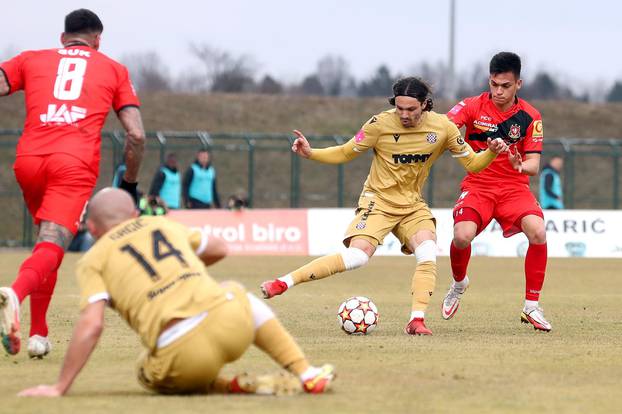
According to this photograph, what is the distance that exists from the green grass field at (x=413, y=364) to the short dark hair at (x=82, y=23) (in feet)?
6.96

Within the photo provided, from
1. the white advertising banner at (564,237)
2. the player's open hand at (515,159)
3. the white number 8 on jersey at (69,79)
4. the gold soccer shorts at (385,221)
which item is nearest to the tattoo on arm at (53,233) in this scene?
the white number 8 on jersey at (69,79)

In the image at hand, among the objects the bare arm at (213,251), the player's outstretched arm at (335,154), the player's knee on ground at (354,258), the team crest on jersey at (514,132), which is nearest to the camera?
the bare arm at (213,251)

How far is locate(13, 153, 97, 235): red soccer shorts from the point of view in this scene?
7402 millimetres

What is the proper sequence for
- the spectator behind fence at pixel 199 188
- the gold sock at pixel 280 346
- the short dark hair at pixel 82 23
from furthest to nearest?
1. the spectator behind fence at pixel 199 188
2. the short dark hair at pixel 82 23
3. the gold sock at pixel 280 346

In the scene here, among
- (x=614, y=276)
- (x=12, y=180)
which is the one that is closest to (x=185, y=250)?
(x=614, y=276)

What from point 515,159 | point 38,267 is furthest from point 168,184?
point 38,267

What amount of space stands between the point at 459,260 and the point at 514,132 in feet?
3.91

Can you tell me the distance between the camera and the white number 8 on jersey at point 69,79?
25.3ft

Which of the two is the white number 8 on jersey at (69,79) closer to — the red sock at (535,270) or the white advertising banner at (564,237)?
the red sock at (535,270)

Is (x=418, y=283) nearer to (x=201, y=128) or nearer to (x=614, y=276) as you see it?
(x=614, y=276)

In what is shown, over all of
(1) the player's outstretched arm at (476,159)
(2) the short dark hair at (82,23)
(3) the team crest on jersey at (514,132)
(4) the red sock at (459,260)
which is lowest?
(4) the red sock at (459,260)

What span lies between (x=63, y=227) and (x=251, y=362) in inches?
55.9

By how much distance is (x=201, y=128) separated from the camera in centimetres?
4756

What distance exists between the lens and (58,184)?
7.46 m
